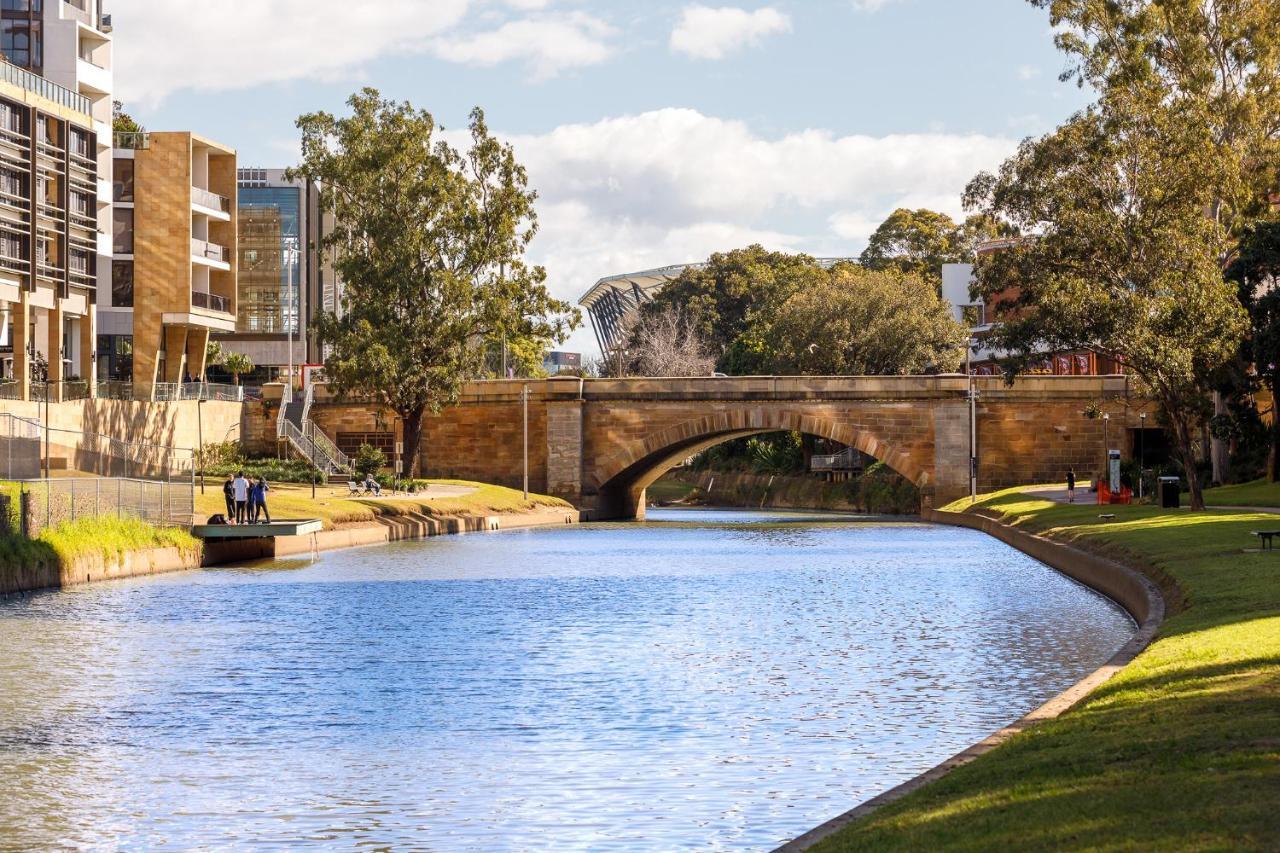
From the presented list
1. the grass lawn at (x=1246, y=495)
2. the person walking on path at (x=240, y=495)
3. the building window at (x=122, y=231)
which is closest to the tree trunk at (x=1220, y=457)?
the grass lawn at (x=1246, y=495)

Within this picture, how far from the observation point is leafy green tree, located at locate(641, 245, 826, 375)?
136 meters

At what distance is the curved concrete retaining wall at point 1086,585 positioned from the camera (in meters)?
12.2

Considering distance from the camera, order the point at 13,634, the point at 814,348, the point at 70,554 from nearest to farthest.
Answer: the point at 13,634 < the point at 70,554 < the point at 814,348

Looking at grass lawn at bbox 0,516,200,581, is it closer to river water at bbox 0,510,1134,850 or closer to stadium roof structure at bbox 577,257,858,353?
river water at bbox 0,510,1134,850

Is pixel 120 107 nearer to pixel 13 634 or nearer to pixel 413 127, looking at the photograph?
pixel 413 127

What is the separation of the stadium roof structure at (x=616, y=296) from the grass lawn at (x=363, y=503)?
4045 inches

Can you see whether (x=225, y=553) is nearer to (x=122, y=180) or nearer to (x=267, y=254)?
(x=122, y=180)

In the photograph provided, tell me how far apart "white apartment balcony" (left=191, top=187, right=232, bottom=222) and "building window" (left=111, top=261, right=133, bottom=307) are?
5.73 meters

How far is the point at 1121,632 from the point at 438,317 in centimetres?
4743

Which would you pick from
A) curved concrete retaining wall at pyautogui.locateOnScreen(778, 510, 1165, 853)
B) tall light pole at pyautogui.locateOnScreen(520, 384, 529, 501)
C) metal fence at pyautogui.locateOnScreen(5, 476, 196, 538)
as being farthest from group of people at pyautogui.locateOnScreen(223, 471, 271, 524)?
tall light pole at pyautogui.locateOnScreen(520, 384, 529, 501)

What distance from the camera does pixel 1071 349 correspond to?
5203cm

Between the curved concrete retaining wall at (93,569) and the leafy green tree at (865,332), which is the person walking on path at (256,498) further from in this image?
the leafy green tree at (865,332)

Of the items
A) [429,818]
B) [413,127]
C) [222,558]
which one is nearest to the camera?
[429,818]

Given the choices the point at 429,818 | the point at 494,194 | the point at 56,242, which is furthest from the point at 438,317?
the point at 429,818
